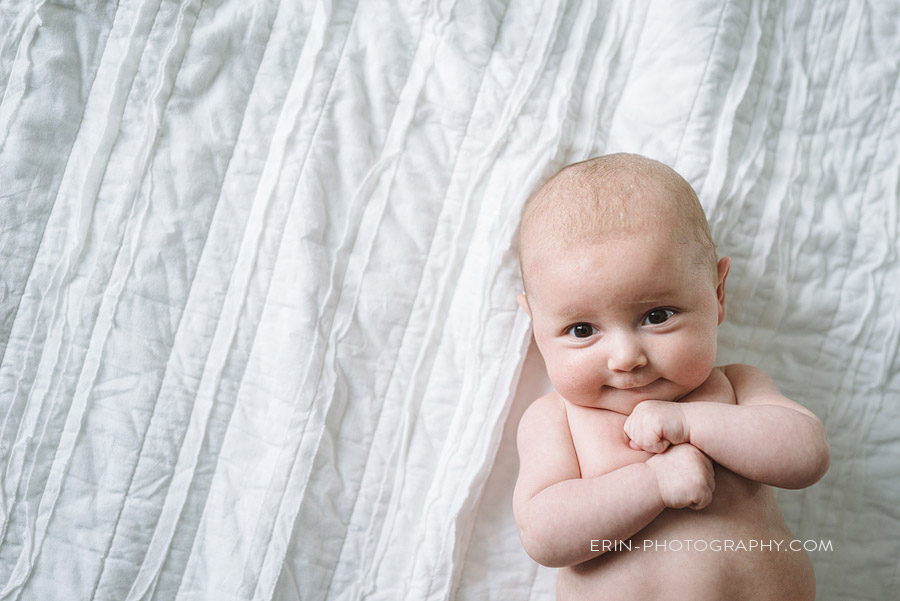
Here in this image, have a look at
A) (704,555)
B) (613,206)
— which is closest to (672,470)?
(704,555)

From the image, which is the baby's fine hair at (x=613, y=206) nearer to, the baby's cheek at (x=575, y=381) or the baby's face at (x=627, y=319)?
the baby's face at (x=627, y=319)

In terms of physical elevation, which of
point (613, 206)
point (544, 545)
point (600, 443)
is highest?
point (613, 206)

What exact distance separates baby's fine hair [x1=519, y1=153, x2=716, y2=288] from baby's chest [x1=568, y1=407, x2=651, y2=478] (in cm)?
24

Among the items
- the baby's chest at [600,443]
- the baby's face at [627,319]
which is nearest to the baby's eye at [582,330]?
the baby's face at [627,319]

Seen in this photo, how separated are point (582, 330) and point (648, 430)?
6.1 inches

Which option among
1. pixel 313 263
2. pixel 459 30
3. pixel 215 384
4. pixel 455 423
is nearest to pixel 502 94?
pixel 459 30

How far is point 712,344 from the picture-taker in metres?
0.88

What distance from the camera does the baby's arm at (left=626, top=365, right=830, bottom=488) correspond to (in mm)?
824

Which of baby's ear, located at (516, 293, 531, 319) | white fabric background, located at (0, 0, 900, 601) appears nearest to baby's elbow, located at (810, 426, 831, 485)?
white fabric background, located at (0, 0, 900, 601)

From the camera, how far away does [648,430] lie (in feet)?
2.75

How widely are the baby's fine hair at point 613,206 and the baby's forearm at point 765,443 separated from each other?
207mm

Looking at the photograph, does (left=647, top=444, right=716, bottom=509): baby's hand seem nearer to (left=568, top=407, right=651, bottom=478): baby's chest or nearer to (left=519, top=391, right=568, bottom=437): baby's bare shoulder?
(left=568, top=407, right=651, bottom=478): baby's chest

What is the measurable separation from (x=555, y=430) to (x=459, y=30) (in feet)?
2.12

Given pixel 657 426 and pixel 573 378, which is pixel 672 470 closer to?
pixel 657 426
